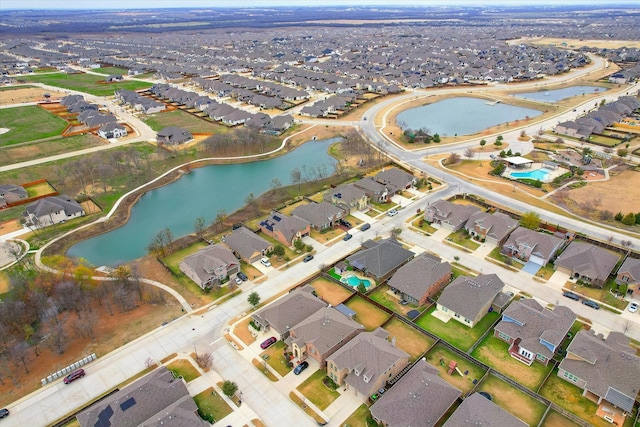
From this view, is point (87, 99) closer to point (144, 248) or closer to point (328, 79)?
point (328, 79)

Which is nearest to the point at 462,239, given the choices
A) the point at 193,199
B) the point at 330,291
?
the point at 330,291

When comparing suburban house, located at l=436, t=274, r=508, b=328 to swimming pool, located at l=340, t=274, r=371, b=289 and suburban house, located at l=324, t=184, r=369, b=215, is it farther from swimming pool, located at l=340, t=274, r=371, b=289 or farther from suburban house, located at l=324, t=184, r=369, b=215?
suburban house, located at l=324, t=184, r=369, b=215

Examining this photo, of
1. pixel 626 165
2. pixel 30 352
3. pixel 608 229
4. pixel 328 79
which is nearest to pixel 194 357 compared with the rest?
pixel 30 352

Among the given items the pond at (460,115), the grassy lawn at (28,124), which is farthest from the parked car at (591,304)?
the grassy lawn at (28,124)

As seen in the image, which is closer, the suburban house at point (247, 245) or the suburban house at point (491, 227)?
the suburban house at point (247, 245)

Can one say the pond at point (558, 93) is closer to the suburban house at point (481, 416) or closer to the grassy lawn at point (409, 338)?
the grassy lawn at point (409, 338)

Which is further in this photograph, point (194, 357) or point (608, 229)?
point (608, 229)

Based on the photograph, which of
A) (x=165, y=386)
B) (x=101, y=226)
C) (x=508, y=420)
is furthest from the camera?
(x=101, y=226)
